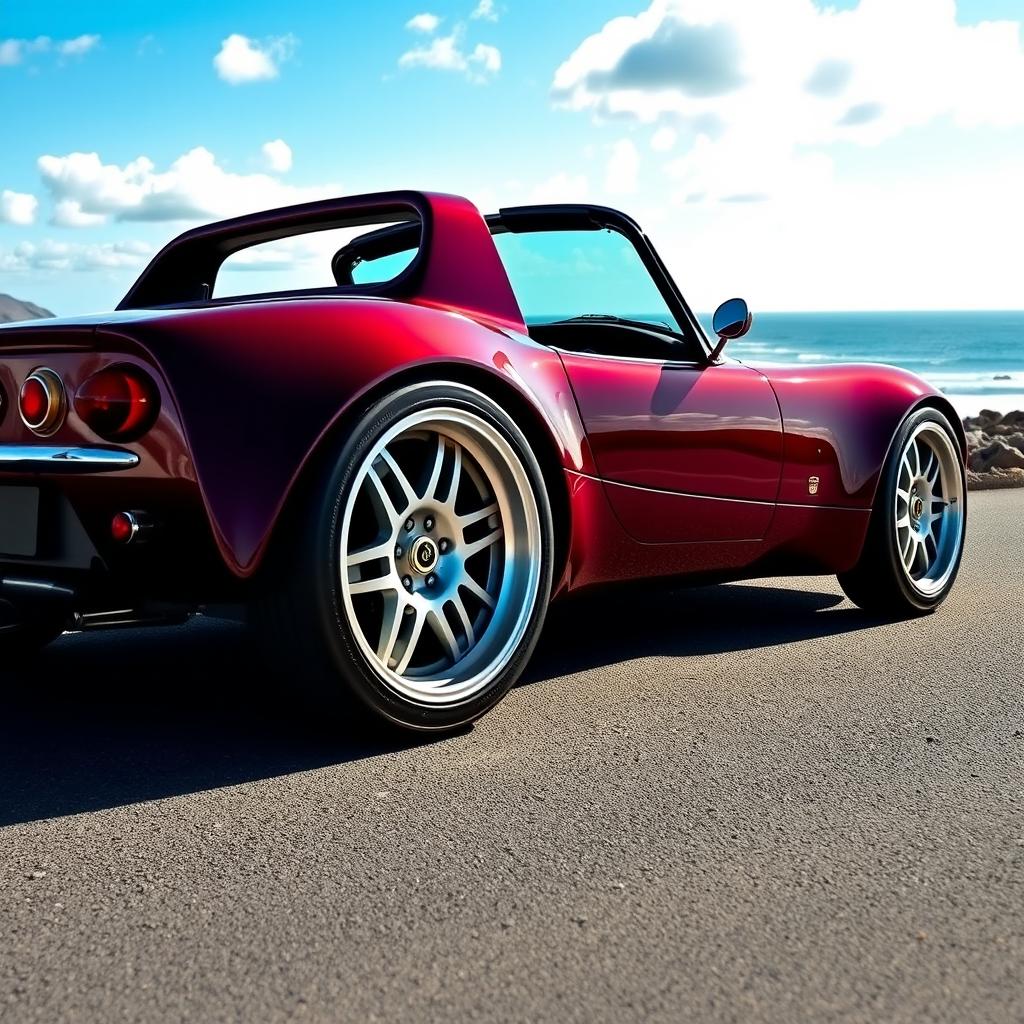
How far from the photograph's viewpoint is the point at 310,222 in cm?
408

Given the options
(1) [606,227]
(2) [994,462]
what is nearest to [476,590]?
(1) [606,227]

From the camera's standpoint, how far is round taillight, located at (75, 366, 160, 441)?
2.76 metres

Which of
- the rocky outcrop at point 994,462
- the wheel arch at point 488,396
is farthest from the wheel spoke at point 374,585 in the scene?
the rocky outcrop at point 994,462

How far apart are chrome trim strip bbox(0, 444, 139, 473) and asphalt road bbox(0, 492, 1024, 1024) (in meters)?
0.67

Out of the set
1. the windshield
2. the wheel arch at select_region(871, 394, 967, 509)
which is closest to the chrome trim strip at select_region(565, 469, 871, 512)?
the wheel arch at select_region(871, 394, 967, 509)

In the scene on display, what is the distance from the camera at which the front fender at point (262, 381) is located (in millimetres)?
2738

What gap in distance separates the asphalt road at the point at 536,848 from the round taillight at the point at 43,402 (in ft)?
2.50

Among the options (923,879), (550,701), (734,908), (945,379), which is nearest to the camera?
(734,908)

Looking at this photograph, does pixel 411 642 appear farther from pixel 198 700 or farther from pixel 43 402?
pixel 43 402

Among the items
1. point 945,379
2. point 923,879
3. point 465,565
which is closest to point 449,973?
point 923,879

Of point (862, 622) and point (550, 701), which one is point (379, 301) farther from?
point (862, 622)

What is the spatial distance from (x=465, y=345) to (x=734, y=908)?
5.19ft

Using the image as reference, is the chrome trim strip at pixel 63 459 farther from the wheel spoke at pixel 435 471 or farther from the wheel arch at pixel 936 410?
the wheel arch at pixel 936 410

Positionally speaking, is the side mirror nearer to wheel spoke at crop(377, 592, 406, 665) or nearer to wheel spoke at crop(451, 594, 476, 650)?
wheel spoke at crop(451, 594, 476, 650)
